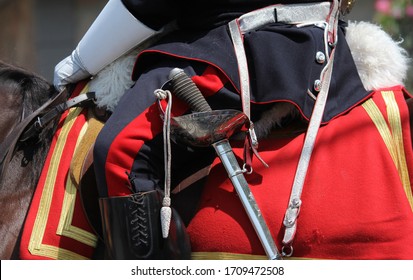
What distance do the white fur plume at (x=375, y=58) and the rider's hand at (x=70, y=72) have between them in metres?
0.82

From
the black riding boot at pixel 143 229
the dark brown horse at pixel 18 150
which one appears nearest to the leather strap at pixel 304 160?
the black riding boot at pixel 143 229

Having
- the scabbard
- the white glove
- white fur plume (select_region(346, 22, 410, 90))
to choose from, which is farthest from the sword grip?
white fur plume (select_region(346, 22, 410, 90))

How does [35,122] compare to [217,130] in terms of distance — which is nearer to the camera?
[217,130]

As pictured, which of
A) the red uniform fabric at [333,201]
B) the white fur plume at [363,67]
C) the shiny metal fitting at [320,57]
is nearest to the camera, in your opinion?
the red uniform fabric at [333,201]

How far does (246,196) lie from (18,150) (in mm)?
802

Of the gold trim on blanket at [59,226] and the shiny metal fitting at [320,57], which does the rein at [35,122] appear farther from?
the shiny metal fitting at [320,57]

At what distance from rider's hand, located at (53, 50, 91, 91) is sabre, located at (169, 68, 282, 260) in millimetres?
409

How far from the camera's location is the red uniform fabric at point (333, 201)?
1.74 m

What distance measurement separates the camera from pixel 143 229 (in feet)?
5.95

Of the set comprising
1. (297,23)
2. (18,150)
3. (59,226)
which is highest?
(297,23)

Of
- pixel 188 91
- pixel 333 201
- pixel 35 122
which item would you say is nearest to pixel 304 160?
pixel 333 201

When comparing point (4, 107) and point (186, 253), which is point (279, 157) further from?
point (4, 107)

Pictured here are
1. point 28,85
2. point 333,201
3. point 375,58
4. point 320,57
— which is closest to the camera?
point 333,201

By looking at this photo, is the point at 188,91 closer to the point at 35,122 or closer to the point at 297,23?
the point at 297,23
